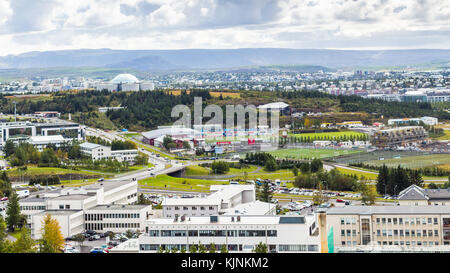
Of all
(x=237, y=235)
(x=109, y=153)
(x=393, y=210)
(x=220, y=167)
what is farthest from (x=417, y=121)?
(x=237, y=235)

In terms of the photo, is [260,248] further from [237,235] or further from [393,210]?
[393,210]

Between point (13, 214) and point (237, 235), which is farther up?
point (237, 235)

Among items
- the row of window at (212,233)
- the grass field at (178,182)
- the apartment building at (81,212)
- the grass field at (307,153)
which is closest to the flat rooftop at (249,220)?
the row of window at (212,233)

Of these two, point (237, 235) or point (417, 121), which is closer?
point (237, 235)

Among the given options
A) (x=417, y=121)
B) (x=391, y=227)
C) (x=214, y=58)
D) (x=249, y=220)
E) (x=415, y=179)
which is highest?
(x=214, y=58)

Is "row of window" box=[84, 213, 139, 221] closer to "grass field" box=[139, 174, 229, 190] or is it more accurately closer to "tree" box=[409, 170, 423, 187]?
"grass field" box=[139, 174, 229, 190]
